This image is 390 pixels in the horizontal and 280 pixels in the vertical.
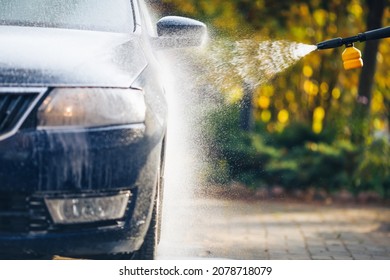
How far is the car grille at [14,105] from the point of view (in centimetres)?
326

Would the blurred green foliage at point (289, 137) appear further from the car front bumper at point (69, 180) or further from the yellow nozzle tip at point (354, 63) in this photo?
the car front bumper at point (69, 180)

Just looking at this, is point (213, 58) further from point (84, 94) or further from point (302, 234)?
point (84, 94)

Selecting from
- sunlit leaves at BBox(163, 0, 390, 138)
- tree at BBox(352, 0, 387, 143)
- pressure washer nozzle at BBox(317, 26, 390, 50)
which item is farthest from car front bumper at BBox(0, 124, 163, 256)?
tree at BBox(352, 0, 387, 143)

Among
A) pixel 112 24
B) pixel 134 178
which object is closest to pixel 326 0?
pixel 112 24

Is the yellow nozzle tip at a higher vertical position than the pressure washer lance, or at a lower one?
lower

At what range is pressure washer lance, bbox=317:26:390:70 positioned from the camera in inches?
183

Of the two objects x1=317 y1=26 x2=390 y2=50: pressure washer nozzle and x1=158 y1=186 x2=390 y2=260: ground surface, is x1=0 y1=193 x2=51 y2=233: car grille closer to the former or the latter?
x1=158 y1=186 x2=390 y2=260: ground surface

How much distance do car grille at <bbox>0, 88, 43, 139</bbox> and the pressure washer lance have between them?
201 centimetres

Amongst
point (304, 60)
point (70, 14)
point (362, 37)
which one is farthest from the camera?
point (304, 60)

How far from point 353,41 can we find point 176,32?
3.45 ft

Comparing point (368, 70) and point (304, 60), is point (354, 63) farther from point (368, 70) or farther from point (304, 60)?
point (304, 60)

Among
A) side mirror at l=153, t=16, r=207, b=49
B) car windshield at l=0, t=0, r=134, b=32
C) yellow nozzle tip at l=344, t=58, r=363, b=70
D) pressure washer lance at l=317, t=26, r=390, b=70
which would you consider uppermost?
car windshield at l=0, t=0, r=134, b=32

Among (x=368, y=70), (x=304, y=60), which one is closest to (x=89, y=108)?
(x=368, y=70)

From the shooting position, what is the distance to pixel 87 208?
3.40 meters
